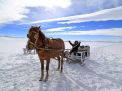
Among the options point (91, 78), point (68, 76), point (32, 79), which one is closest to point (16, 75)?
point (32, 79)

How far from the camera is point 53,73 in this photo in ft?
38.8

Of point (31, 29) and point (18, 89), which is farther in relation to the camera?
point (31, 29)

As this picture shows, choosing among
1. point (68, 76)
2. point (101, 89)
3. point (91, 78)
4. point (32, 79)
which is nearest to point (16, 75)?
point (32, 79)

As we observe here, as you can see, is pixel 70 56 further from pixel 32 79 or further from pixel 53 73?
pixel 32 79

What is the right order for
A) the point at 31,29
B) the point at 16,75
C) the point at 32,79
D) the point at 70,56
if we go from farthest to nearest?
the point at 70,56
the point at 16,75
the point at 32,79
the point at 31,29

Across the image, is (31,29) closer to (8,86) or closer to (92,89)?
(8,86)

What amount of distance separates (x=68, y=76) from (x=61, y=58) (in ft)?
5.50

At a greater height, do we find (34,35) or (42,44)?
(34,35)

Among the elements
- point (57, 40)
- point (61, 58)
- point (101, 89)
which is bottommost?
point (101, 89)

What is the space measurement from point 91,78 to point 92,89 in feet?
6.84

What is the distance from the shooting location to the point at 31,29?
9.11 m

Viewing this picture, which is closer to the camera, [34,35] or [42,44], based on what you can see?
[34,35]

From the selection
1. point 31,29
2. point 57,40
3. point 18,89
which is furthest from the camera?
point 57,40

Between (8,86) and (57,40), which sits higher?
(57,40)
